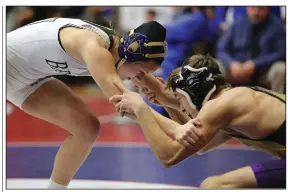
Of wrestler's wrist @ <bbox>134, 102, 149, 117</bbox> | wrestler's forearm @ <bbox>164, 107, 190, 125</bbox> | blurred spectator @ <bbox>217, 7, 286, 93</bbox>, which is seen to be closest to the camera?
wrestler's wrist @ <bbox>134, 102, 149, 117</bbox>

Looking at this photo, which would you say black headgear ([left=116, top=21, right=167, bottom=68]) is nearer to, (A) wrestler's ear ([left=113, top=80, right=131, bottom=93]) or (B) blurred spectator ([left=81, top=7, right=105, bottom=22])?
(A) wrestler's ear ([left=113, top=80, right=131, bottom=93])

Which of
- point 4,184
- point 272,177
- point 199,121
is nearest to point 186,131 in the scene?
point 199,121

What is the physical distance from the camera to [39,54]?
11.5ft

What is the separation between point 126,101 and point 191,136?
41 cm

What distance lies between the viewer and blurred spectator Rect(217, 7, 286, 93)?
6055 mm

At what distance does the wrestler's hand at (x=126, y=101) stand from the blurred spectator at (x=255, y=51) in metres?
3.25

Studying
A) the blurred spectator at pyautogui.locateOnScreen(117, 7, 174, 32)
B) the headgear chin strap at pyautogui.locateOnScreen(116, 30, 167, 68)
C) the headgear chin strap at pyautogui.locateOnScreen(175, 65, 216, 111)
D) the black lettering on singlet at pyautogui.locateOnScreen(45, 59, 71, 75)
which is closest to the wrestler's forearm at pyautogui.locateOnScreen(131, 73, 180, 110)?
the headgear chin strap at pyautogui.locateOnScreen(116, 30, 167, 68)

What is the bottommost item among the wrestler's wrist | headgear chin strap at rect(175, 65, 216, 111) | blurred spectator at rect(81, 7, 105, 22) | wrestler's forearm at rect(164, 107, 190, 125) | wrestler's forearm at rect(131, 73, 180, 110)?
blurred spectator at rect(81, 7, 105, 22)

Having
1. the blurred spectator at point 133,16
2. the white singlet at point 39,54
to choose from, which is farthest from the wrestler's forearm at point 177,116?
the blurred spectator at point 133,16

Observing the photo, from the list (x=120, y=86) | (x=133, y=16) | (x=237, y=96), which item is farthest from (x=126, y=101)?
(x=133, y=16)

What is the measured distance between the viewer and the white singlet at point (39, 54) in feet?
11.2

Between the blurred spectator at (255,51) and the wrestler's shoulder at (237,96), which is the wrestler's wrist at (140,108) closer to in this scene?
the wrestler's shoulder at (237,96)

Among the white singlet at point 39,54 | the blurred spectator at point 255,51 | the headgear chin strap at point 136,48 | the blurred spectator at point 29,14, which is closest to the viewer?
the headgear chin strap at point 136,48

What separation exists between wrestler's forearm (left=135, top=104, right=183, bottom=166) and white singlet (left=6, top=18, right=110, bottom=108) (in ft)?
1.96
